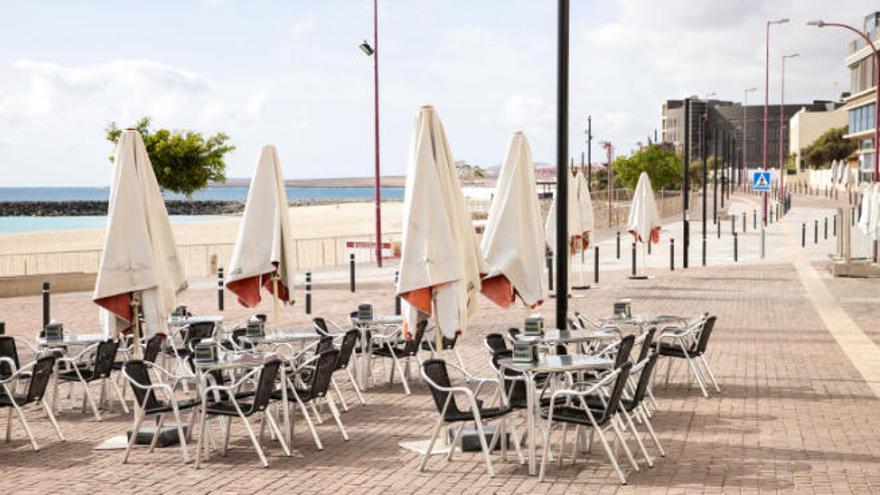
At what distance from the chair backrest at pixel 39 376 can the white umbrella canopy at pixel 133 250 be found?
701 millimetres

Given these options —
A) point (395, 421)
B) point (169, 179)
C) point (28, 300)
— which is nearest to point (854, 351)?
point (395, 421)

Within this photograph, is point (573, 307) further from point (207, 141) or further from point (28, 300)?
point (207, 141)

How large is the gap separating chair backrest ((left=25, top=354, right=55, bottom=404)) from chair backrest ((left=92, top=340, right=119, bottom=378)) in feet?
4.17

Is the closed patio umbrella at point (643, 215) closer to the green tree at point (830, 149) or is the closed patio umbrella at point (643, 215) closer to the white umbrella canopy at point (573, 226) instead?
the white umbrella canopy at point (573, 226)

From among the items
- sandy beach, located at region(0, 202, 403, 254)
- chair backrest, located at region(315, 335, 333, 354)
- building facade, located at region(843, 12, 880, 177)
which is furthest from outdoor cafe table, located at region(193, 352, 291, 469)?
building facade, located at region(843, 12, 880, 177)

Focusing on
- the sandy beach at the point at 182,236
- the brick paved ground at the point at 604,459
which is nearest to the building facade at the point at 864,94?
the sandy beach at the point at 182,236

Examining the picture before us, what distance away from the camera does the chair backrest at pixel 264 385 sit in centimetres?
959

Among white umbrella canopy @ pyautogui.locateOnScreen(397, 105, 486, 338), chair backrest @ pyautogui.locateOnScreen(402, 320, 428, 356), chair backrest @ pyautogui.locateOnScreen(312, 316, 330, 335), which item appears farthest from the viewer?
chair backrest @ pyautogui.locateOnScreen(312, 316, 330, 335)

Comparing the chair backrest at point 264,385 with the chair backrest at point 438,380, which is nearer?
the chair backrest at point 438,380

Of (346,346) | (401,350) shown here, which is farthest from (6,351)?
(401,350)

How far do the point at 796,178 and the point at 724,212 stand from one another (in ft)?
261

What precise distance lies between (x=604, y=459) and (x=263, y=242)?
15.1 ft

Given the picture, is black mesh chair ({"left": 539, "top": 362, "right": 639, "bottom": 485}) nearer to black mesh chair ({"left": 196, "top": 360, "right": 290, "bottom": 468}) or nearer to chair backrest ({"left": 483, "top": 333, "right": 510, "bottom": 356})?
chair backrest ({"left": 483, "top": 333, "right": 510, "bottom": 356})

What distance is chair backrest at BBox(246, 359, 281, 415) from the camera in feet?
31.5
